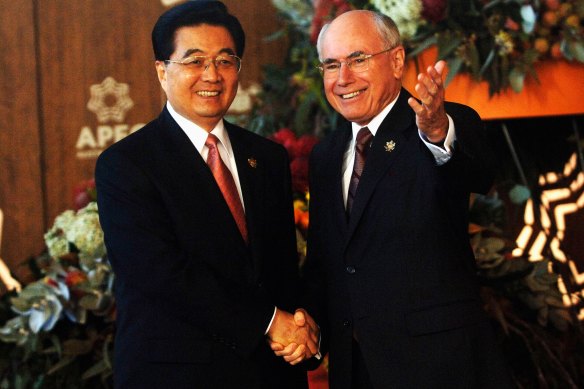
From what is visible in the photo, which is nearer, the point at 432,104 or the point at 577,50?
the point at 432,104

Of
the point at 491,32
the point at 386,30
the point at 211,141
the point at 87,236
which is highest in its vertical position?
the point at 491,32

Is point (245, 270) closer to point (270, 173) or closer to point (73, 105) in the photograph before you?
point (270, 173)

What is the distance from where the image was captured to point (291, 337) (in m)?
A: 1.91

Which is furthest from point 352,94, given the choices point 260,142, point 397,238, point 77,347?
point 77,347

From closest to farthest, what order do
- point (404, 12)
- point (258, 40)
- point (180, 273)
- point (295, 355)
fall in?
point (180, 273) → point (295, 355) → point (404, 12) → point (258, 40)

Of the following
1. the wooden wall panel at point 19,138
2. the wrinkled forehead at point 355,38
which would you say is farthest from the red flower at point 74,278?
the wrinkled forehead at point 355,38

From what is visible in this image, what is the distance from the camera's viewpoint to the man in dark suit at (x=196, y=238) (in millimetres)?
1825

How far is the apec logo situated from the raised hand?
2.04 m

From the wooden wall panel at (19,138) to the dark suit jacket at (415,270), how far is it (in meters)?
1.78

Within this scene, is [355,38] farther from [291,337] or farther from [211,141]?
[291,337]

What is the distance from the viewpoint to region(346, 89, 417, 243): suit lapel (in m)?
1.91

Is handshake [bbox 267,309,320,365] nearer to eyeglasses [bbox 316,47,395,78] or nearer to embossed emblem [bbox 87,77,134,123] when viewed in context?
eyeglasses [bbox 316,47,395,78]

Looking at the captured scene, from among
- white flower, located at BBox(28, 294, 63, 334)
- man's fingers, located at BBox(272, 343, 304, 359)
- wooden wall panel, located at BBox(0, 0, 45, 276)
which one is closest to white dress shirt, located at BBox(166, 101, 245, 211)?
man's fingers, located at BBox(272, 343, 304, 359)

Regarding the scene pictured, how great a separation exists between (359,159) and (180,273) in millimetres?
504
